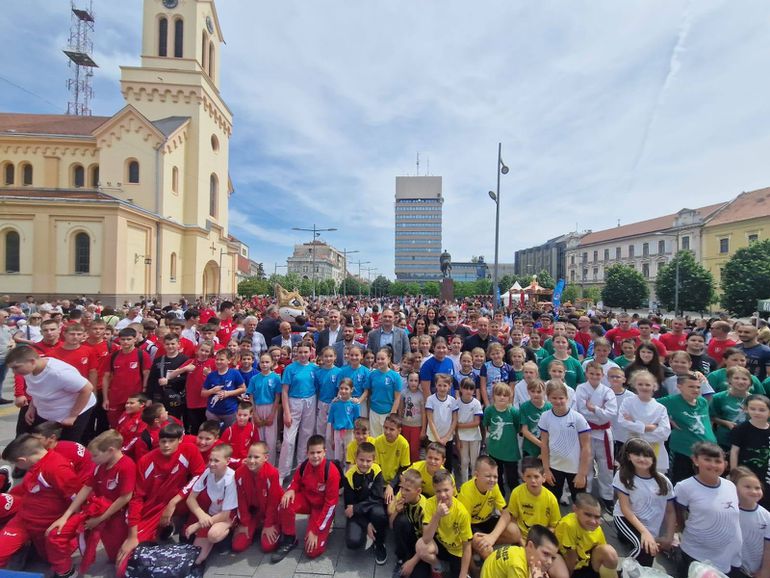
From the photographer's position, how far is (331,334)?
7266mm

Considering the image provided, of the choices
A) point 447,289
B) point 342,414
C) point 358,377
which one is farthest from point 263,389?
point 447,289

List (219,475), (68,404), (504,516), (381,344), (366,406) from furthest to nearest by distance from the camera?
(381,344) → (366,406) → (68,404) → (219,475) → (504,516)

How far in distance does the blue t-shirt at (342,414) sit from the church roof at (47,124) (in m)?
35.2

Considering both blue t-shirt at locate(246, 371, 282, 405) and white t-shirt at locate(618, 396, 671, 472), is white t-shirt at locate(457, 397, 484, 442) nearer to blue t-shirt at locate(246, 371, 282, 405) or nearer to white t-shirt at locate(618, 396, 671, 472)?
white t-shirt at locate(618, 396, 671, 472)

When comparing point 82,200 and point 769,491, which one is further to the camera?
point 82,200

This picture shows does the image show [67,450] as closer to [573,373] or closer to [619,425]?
A: [619,425]

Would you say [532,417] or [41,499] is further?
[532,417]

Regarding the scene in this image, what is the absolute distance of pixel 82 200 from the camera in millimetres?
21484

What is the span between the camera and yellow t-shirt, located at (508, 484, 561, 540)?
3363 mm

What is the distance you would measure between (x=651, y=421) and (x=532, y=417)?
4.02ft

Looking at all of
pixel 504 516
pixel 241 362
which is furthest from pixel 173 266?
pixel 504 516

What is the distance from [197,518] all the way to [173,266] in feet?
91.4

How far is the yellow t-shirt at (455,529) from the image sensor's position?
3238 mm

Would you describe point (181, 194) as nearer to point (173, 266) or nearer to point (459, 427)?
point (173, 266)
